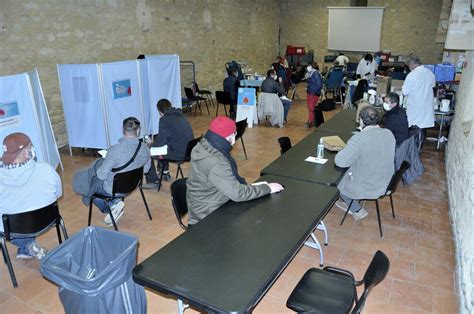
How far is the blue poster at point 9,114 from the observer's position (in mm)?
3971

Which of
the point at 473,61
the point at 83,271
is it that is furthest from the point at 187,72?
the point at 83,271

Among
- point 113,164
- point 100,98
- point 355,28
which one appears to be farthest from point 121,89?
point 355,28

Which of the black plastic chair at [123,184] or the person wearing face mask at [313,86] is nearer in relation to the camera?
the black plastic chair at [123,184]

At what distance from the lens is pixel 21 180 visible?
→ 2764mm

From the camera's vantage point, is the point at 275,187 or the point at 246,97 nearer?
the point at 275,187

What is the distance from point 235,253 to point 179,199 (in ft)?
3.18

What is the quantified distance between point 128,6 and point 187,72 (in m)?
2.53

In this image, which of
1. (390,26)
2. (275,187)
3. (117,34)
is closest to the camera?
(275,187)

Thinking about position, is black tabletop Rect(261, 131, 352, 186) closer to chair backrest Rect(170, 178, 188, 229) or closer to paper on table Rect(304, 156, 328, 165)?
paper on table Rect(304, 156, 328, 165)

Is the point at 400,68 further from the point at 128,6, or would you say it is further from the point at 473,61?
the point at 128,6

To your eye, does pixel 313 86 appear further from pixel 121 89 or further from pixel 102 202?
pixel 102 202

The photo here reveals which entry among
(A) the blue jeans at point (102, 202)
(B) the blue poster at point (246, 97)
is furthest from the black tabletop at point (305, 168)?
(B) the blue poster at point (246, 97)

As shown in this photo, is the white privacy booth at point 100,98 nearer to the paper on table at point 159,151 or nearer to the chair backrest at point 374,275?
the paper on table at point 159,151

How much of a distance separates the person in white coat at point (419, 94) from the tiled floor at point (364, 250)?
0.90 meters
